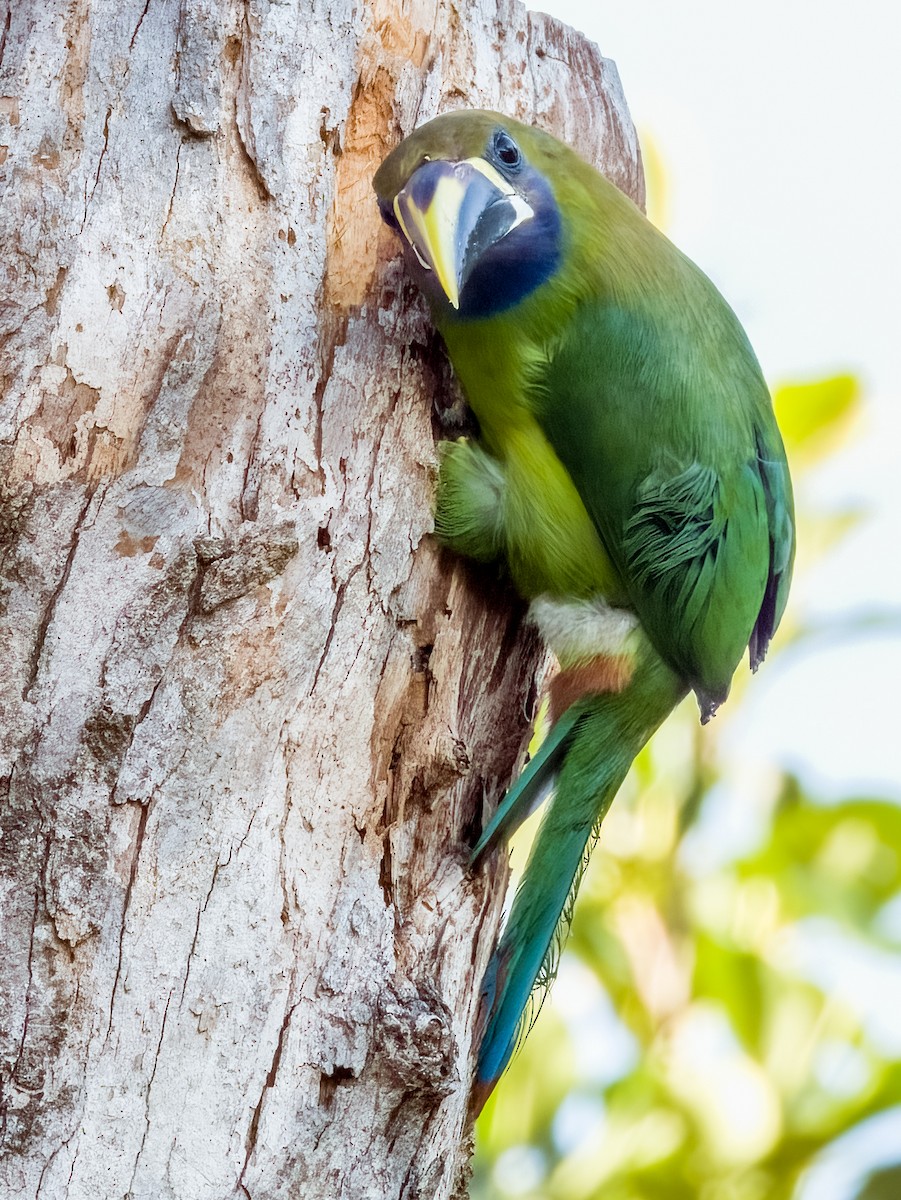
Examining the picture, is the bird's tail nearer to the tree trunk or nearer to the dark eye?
the tree trunk

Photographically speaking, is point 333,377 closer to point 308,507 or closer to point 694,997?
point 308,507

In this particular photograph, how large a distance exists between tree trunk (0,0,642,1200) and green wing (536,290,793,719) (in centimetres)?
19

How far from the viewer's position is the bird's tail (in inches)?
62.1

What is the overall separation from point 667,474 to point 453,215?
0.43m

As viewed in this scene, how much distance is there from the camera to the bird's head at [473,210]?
1.54 meters

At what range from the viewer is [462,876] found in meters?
1.58

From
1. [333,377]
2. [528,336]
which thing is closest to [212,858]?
[333,377]

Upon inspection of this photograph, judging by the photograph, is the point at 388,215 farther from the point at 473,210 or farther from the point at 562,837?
the point at 562,837

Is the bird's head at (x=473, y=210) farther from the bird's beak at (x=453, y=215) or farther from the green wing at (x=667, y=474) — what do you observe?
the green wing at (x=667, y=474)

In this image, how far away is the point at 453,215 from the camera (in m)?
1.54

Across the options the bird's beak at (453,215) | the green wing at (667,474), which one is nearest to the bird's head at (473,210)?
the bird's beak at (453,215)

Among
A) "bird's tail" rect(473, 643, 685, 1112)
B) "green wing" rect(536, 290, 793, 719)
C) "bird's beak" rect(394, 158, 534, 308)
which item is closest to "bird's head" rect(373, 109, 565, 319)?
"bird's beak" rect(394, 158, 534, 308)

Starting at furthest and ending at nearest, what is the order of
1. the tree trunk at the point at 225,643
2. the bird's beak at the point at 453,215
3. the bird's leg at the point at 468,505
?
the bird's leg at the point at 468,505 < the bird's beak at the point at 453,215 < the tree trunk at the point at 225,643

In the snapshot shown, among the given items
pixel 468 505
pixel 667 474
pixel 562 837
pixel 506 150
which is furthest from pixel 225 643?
pixel 506 150
